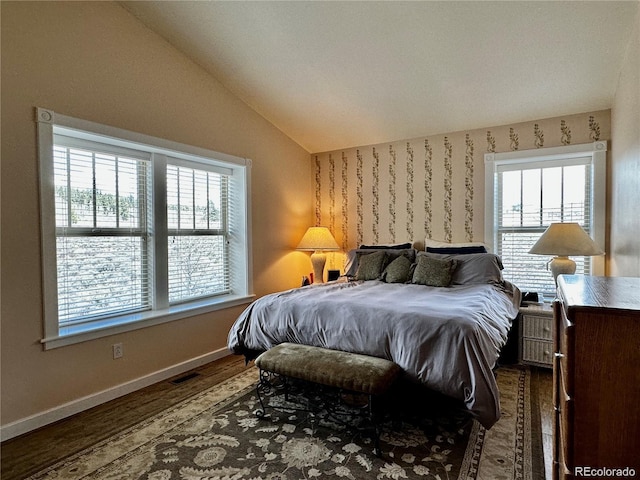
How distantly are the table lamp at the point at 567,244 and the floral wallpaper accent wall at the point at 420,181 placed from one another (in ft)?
3.01

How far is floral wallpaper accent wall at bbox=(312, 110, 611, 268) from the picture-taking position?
3.60 metres

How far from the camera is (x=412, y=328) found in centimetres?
214

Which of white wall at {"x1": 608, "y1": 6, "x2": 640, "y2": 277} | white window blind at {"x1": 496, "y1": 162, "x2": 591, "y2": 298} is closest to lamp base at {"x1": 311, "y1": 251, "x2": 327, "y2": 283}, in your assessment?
white window blind at {"x1": 496, "y1": 162, "x2": 591, "y2": 298}

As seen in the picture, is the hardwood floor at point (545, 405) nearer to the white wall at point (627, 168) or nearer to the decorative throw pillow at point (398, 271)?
the white wall at point (627, 168)

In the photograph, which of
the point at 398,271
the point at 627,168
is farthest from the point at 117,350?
the point at 627,168

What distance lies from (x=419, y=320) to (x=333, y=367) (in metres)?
0.59

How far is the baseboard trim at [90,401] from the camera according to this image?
2.16 metres

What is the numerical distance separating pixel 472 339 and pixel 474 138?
272 centimetres

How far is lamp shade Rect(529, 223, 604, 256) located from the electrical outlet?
11.5ft

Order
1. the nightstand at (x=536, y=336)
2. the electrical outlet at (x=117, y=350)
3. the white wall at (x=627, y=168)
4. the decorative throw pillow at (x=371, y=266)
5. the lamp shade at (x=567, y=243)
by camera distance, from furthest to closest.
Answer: the decorative throw pillow at (x=371, y=266) < the nightstand at (x=536, y=336) < the lamp shade at (x=567, y=243) < the electrical outlet at (x=117, y=350) < the white wall at (x=627, y=168)

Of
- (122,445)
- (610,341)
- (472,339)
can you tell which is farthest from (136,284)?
(610,341)

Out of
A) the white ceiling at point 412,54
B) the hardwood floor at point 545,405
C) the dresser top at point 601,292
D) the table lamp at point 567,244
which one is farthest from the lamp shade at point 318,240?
the dresser top at point 601,292

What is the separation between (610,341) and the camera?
89 centimetres
